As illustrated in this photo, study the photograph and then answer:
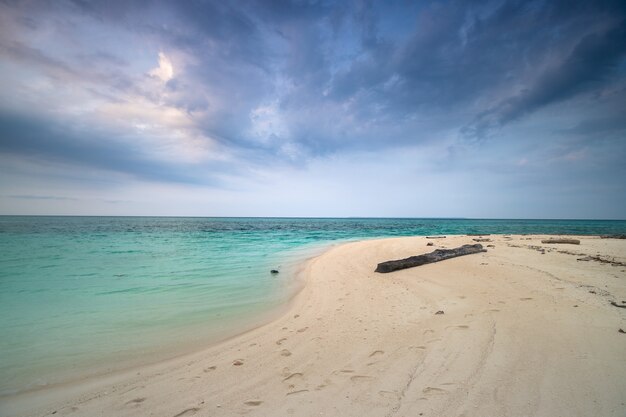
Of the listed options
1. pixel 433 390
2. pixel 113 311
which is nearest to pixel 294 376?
pixel 433 390

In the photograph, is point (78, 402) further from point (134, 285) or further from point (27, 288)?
point (27, 288)

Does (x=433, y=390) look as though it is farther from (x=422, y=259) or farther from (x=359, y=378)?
(x=422, y=259)

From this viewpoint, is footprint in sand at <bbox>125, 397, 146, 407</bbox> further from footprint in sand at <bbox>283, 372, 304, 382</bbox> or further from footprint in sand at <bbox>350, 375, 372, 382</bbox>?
footprint in sand at <bbox>350, 375, 372, 382</bbox>

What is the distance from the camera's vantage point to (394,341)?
14.3 feet

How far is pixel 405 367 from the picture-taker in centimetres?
350

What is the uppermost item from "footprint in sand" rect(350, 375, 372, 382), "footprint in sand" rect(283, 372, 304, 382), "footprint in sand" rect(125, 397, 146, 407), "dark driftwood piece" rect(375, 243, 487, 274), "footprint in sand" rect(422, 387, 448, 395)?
"dark driftwood piece" rect(375, 243, 487, 274)

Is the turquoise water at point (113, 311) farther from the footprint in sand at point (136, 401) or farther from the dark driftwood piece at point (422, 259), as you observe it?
the dark driftwood piece at point (422, 259)

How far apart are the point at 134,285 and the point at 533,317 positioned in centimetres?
1210

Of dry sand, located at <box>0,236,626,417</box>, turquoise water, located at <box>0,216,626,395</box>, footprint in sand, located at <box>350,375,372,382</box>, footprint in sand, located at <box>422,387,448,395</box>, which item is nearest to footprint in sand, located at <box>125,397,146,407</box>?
dry sand, located at <box>0,236,626,417</box>

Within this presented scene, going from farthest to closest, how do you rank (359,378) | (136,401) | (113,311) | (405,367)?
(113,311)
(405,367)
(359,378)
(136,401)

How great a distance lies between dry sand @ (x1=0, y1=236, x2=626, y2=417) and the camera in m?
2.80

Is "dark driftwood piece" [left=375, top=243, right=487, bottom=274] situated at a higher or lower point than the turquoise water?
higher

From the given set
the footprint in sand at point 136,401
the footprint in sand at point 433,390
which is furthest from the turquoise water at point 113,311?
the footprint in sand at point 433,390

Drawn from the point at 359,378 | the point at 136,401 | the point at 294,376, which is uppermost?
the point at 359,378
